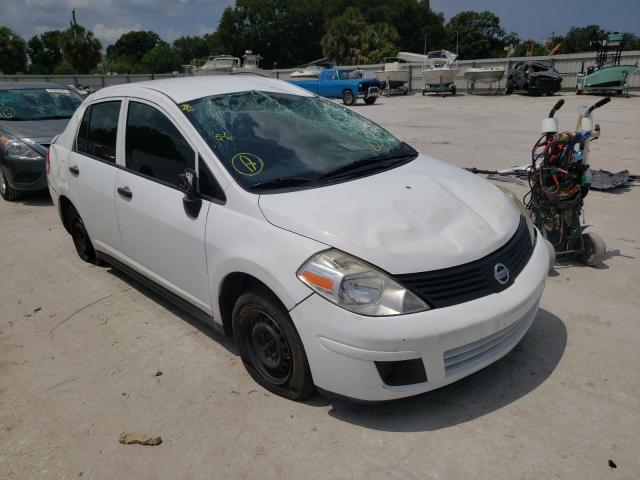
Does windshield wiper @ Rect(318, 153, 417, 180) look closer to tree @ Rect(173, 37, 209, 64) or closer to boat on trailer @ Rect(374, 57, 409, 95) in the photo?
boat on trailer @ Rect(374, 57, 409, 95)

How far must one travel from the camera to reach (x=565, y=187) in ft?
14.5

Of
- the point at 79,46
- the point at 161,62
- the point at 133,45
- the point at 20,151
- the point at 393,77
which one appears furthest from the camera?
the point at 133,45

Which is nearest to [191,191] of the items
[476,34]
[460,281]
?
[460,281]

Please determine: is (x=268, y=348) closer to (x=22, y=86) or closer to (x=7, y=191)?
(x=7, y=191)

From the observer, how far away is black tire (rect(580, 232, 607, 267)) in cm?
445

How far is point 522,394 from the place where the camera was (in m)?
2.81

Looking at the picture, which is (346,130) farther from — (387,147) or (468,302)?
(468,302)

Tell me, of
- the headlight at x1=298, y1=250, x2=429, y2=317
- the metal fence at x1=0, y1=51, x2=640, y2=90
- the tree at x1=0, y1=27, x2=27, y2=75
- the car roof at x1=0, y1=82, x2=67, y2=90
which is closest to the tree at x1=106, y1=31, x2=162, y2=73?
the tree at x1=0, y1=27, x2=27, y2=75

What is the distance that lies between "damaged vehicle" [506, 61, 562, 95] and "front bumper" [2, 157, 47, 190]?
Result: 2449cm

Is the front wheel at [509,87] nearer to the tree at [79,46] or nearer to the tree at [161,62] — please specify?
the tree at [79,46]

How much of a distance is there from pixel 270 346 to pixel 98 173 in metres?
2.27

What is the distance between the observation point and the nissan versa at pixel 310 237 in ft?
8.00

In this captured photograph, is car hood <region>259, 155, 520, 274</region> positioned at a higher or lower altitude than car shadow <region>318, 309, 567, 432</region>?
higher

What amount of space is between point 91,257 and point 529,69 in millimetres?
26676
